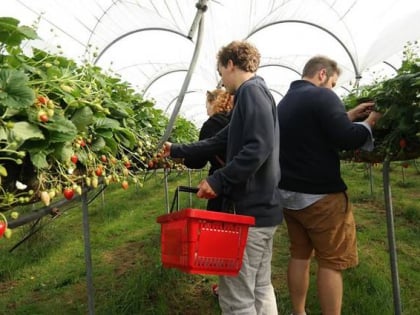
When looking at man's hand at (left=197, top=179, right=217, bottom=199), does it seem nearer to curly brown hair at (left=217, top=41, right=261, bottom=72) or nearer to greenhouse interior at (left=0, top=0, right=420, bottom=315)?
greenhouse interior at (left=0, top=0, right=420, bottom=315)

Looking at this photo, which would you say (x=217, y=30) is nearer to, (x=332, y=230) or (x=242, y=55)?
(x=242, y=55)

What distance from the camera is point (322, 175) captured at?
8.42 feet

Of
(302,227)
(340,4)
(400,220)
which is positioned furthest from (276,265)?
(340,4)

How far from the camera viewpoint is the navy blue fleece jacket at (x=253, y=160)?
1.96 metres

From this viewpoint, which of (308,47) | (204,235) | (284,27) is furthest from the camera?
(308,47)

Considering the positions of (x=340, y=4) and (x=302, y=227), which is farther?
(x=340, y=4)

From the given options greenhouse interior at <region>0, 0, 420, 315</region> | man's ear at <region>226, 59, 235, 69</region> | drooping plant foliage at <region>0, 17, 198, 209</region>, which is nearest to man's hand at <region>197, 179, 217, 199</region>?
greenhouse interior at <region>0, 0, 420, 315</region>

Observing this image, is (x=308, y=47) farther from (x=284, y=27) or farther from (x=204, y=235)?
(x=204, y=235)

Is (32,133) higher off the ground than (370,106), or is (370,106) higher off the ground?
(370,106)

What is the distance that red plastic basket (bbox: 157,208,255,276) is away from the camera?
1.74 m

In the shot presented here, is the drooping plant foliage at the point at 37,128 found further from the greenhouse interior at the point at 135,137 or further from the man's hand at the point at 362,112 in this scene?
the man's hand at the point at 362,112

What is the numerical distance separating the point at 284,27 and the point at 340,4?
2055 mm

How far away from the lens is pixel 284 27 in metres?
9.85

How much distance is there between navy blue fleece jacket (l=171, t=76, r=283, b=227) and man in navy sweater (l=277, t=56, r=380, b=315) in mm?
443
